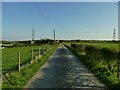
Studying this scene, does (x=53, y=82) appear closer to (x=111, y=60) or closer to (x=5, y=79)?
(x=5, y=79)

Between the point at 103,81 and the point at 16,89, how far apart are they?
3.82m

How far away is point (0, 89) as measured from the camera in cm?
922

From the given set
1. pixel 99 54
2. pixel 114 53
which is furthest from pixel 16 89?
pixel 99 54

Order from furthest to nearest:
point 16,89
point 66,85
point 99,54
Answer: point 99,54
point 66,85
point 16,89

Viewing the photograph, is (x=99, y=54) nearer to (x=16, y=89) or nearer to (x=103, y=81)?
(x=103, y=81)

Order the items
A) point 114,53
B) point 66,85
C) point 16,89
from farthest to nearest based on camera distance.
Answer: point 114,53
point 66,85
point 16,89

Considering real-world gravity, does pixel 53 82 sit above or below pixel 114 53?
below

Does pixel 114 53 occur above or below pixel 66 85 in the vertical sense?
above

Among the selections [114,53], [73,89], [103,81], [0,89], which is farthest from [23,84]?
[114,53]

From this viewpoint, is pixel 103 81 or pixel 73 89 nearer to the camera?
pixel 73 89

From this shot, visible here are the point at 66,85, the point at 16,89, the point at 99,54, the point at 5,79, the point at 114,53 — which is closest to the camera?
the point at 16,89

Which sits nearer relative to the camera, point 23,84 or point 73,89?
point 73,89

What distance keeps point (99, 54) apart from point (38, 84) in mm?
10330

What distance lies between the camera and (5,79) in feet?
35.8
